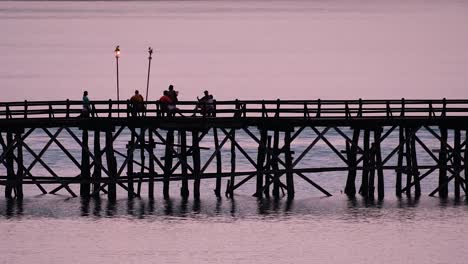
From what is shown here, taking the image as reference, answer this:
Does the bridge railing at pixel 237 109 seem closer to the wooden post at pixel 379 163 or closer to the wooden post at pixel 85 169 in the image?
the wooden post at pixel 379 163

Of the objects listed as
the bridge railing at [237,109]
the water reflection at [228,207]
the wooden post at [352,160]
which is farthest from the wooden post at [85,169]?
the wooden post at [352,160]

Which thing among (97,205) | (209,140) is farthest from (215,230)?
(209,140)

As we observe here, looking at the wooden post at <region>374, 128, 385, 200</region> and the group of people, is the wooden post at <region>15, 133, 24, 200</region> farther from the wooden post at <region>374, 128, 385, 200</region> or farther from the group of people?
the wooden post at <region>374, 128, 385, 200</region>

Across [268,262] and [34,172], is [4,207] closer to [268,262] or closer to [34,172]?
[268,262]

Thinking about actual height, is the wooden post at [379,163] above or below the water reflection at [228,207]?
above

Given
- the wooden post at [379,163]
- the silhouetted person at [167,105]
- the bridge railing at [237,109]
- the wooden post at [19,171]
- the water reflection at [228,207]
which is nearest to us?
the water reflection at [228,207]

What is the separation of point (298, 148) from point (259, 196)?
4823 cm

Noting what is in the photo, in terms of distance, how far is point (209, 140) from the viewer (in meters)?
A: 114

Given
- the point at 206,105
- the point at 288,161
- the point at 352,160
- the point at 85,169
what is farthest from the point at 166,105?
the point at 352,160

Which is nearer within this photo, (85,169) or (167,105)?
(167,105)

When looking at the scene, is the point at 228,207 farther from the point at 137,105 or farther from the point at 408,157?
the point at 408,157

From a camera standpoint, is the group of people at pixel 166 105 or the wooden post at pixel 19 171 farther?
the wooden post at pixel 19 171

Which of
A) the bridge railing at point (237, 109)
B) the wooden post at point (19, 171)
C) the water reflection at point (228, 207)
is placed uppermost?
the bridge railing at point (237, 109)

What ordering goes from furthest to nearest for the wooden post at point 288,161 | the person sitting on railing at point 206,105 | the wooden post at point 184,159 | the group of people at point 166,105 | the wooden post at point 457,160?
the wooden post at point 457,160, the wooden post at point 184,159, the wooden post at point 288,161, the group of people at point 166,105, the person sitting on railing at point 206,105
